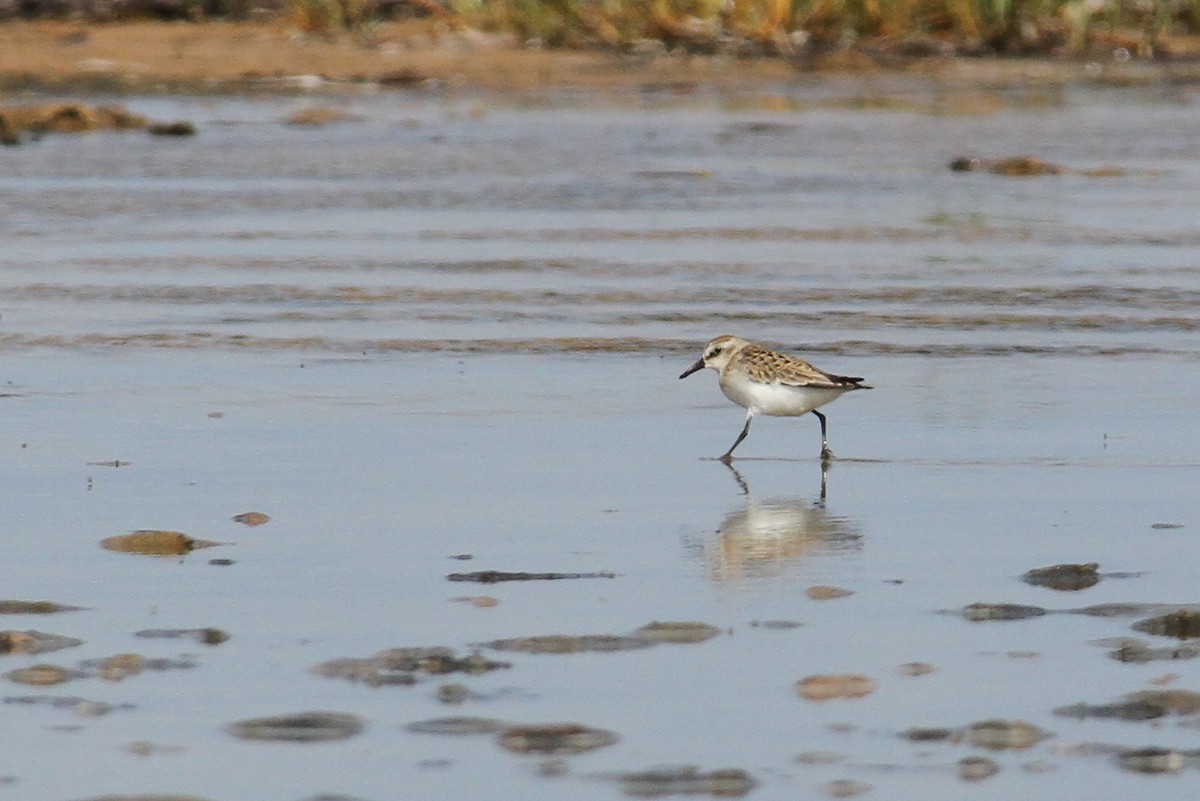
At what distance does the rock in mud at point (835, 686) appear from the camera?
19.3ft

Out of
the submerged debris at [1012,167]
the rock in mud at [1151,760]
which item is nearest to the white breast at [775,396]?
the rock in mud at [1151,760]

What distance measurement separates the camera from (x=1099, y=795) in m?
5.12

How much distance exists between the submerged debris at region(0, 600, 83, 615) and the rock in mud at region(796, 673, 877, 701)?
6.67 feet

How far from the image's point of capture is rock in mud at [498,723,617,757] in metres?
5.46

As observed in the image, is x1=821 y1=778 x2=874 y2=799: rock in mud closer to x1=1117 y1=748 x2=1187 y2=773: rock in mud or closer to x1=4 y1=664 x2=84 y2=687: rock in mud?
x1=1117 y1=748 x2=1187 y2=773: rock in mud

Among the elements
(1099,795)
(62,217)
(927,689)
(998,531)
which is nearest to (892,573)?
(998,531)

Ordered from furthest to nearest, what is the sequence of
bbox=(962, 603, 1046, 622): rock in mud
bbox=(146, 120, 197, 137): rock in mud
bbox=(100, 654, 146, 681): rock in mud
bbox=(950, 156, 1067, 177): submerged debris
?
bbox=(146, 120, 197, 137): rock in mud → bbox=(950, 156, 1067, 177): submerged debris → bbox=(962, 603, 1046, 622): rock in mud → bbox=(100, 654, 146, 681): rock in mud

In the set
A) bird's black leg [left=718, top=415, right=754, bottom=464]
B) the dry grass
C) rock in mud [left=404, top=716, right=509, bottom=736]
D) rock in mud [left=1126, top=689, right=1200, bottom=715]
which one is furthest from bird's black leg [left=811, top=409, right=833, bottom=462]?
the dry grass

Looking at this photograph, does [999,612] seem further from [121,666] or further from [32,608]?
[32,608]

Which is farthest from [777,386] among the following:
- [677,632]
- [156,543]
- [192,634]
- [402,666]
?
[402,666]

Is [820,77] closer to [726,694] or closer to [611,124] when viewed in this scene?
[611,124]

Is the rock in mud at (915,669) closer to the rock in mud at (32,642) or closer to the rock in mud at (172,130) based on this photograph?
the rock in mud at (32,642)

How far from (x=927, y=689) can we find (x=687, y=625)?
Answer: 0.83m

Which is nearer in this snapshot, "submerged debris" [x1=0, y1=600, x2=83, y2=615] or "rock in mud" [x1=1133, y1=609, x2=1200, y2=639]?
"rock in mud" [x1=1133, y1=609, x2=1200, y2=639]
